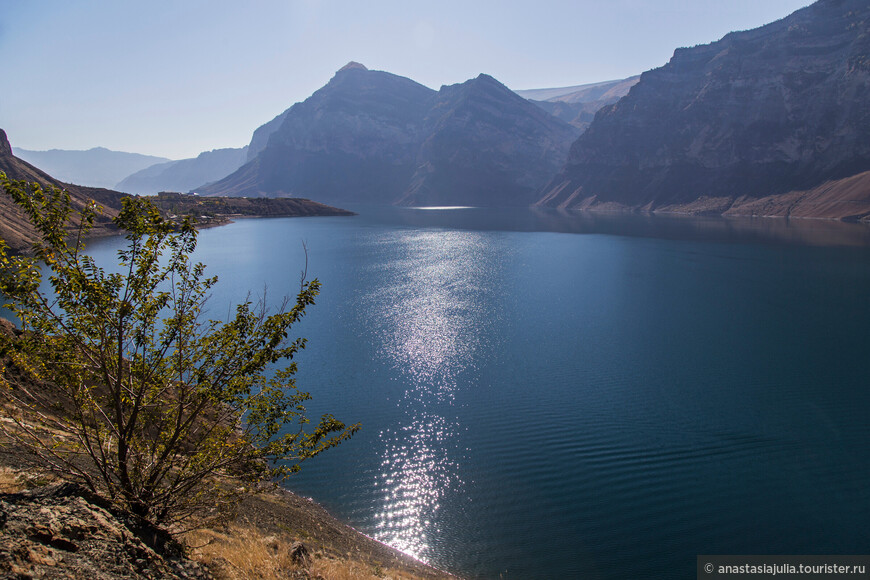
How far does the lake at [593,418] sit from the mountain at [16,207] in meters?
34.0

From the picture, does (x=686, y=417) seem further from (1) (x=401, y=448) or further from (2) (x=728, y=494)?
(1) (x=401, y=448)

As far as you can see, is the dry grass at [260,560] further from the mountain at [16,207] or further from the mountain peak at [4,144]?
the mountain peak at [4,144]

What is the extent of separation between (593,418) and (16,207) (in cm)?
13630

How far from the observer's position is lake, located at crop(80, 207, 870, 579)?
68.0 ft

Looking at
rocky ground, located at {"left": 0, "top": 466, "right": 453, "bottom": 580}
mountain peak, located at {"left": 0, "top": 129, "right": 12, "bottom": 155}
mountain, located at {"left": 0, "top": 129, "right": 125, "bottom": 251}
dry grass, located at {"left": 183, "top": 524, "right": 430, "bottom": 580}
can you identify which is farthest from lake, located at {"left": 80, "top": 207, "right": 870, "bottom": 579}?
mountain peak, located at {"left": 0, "top": 129, "right": 12, "bottom": 155}

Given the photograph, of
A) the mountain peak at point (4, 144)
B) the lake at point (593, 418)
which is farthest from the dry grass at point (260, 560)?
the mountain peak at point (4, 144)

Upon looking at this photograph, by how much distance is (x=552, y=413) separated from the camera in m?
30.9

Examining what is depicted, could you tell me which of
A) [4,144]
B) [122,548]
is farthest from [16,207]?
[122,548]

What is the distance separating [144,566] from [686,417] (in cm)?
2969

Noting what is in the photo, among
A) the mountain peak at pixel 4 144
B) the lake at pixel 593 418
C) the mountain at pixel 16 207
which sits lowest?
the lake at pixel 593 418

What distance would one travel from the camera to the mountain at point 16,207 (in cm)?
9100

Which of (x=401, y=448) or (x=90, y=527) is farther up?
(x=90, y=527)

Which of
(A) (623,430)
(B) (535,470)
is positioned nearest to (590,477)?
(B) (535,470)

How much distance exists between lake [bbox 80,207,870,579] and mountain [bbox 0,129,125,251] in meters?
34.0
